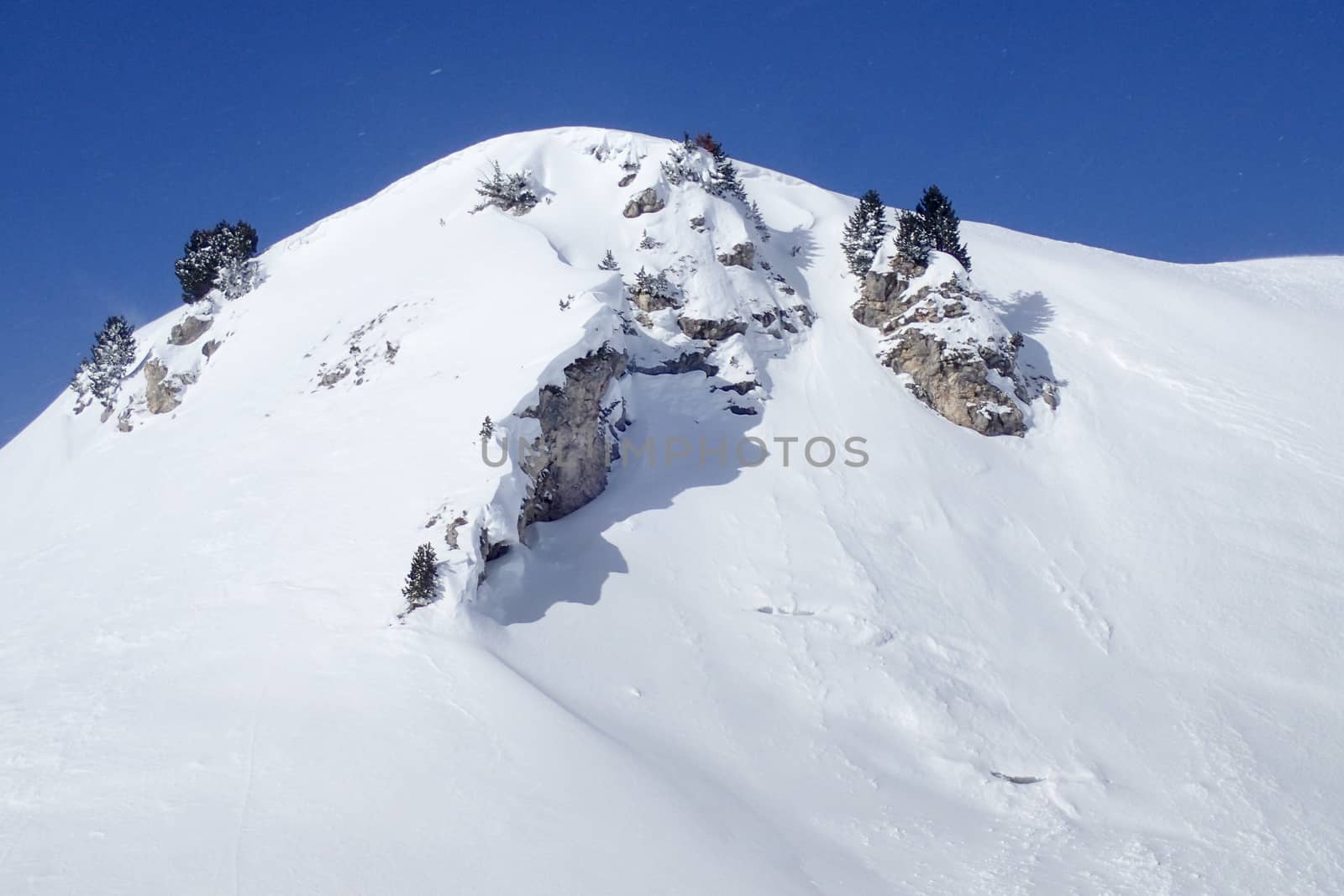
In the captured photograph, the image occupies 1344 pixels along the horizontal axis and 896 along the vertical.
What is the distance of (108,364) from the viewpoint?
1166 inches

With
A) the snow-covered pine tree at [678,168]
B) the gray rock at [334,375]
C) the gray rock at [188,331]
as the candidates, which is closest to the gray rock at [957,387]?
Answer: the snow-covered pine tree at [678,168]

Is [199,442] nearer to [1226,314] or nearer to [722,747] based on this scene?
[722,747]

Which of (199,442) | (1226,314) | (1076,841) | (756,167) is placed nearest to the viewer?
(1076,841)

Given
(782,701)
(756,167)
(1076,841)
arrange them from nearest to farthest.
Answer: (1076,841), (782,701), (756,167)

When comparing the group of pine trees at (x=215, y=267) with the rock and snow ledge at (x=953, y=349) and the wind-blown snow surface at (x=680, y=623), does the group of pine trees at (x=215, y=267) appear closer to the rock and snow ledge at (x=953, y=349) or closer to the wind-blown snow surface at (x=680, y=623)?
the wind-blown snow surface at (x=680, y=623)

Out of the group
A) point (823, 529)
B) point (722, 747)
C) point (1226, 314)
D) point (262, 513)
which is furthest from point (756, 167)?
point (722, 747)

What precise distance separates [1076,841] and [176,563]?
16537mm

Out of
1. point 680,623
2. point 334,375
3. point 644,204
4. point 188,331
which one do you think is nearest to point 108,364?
point 188,331

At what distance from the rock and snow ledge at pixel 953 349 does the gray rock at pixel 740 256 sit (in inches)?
161

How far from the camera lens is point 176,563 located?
17.1 metres

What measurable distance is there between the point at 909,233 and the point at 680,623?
15.9m

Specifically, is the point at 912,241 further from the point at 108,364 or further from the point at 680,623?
the point at 108,364

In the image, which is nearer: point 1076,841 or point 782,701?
point 1076,841

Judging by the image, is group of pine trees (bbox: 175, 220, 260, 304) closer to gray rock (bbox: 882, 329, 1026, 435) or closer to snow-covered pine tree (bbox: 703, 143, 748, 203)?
snow-covered pine tree (bbox: 703, 143, 748, 203)
